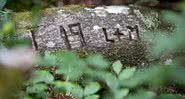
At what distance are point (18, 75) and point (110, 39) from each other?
5.70 feet

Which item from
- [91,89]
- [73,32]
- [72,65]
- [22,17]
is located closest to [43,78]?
[91,89]

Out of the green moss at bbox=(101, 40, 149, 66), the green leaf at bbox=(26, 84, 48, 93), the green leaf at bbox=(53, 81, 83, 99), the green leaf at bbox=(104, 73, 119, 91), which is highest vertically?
the green leaf at bbox=(104, 73, 119, 91)

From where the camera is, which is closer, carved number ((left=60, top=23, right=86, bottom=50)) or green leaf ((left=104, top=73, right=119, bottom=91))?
green leaf ((left=104, top=73, right=119, bottom=91))

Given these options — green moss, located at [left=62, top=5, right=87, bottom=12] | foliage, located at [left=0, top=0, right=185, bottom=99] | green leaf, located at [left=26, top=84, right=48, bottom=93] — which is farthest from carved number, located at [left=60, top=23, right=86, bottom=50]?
green leaf, located at [left=26, top=84, right=48, bottom=93]

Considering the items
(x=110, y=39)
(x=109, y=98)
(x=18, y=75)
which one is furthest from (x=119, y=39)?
(x=18, y=75)

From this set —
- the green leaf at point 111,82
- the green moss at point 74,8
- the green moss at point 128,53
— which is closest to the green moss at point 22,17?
the green moss at point 74,8

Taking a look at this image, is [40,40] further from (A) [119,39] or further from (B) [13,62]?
(B) [13,62]

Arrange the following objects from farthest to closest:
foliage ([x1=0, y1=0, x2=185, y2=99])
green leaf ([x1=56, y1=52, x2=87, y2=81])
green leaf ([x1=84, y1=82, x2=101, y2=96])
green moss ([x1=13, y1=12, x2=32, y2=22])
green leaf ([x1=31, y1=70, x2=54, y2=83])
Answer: green moss ([x1=13, y1=12, x2=32, y2=22])
green leaf ([x1=31, y1=70, x2=54, y2=83])
green leaf ([x1=84, y1=82, x2=101, y2=96])
green leaf ([x1=56, y1=52, x2=87, y2=81])
foliage ([x1=0, y1=0, x2=185, y2=99])

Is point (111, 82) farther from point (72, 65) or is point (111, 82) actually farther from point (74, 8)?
point (74, 8)

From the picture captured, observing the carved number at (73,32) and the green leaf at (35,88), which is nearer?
the green leaf at (35,88)

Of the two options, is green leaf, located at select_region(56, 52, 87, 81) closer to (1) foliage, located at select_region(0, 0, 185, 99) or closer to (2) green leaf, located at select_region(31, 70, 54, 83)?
(1) foliage, located at select_region(0, 0, 185, 99)

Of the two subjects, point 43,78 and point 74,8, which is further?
point 74,8

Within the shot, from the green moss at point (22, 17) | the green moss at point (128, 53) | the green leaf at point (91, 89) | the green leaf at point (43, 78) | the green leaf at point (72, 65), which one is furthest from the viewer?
the green moss at point (22, 17)

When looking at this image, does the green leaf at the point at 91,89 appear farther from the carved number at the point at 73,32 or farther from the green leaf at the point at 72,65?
the carved number at the point at 73,32
